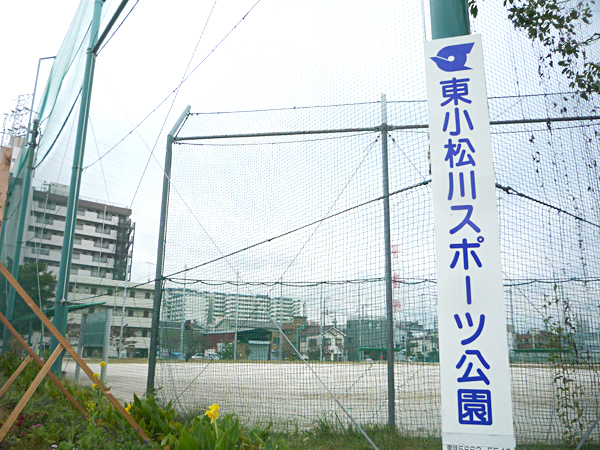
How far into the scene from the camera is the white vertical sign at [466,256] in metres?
1.68

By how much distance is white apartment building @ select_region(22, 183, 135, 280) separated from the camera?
5.88 metres

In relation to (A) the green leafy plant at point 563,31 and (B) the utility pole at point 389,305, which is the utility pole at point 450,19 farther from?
(B) the utility pole at point 389,305

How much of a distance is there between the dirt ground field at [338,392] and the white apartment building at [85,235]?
1.81 metres

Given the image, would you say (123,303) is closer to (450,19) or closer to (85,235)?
(85,235)

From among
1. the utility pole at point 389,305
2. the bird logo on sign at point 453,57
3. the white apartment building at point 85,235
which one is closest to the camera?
the bird logo on sign at point 453,57

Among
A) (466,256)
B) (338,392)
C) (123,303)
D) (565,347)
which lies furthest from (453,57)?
(123,303)

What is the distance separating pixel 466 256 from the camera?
180 centimetres

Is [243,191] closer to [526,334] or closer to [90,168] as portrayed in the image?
[526,334]

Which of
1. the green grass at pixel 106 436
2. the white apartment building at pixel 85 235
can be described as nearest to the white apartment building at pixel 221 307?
the green grass at pixel 106 436

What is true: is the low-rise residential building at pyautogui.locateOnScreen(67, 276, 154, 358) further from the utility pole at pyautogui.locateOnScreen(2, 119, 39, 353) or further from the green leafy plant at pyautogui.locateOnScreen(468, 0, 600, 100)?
the green leafy plant at pyautogui.locateOnScreen(468, 0, 600, 100)

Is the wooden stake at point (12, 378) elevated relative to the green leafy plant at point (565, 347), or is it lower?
lower

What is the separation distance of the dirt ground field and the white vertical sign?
5.11ft

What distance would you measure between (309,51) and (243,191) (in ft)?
4.56

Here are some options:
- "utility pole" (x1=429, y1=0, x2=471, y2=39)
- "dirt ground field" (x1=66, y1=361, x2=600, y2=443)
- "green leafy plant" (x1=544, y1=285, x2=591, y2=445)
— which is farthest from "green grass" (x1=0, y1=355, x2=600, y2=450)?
"utility pole" (x1=429, y1=0, x2=471, y2=39)
